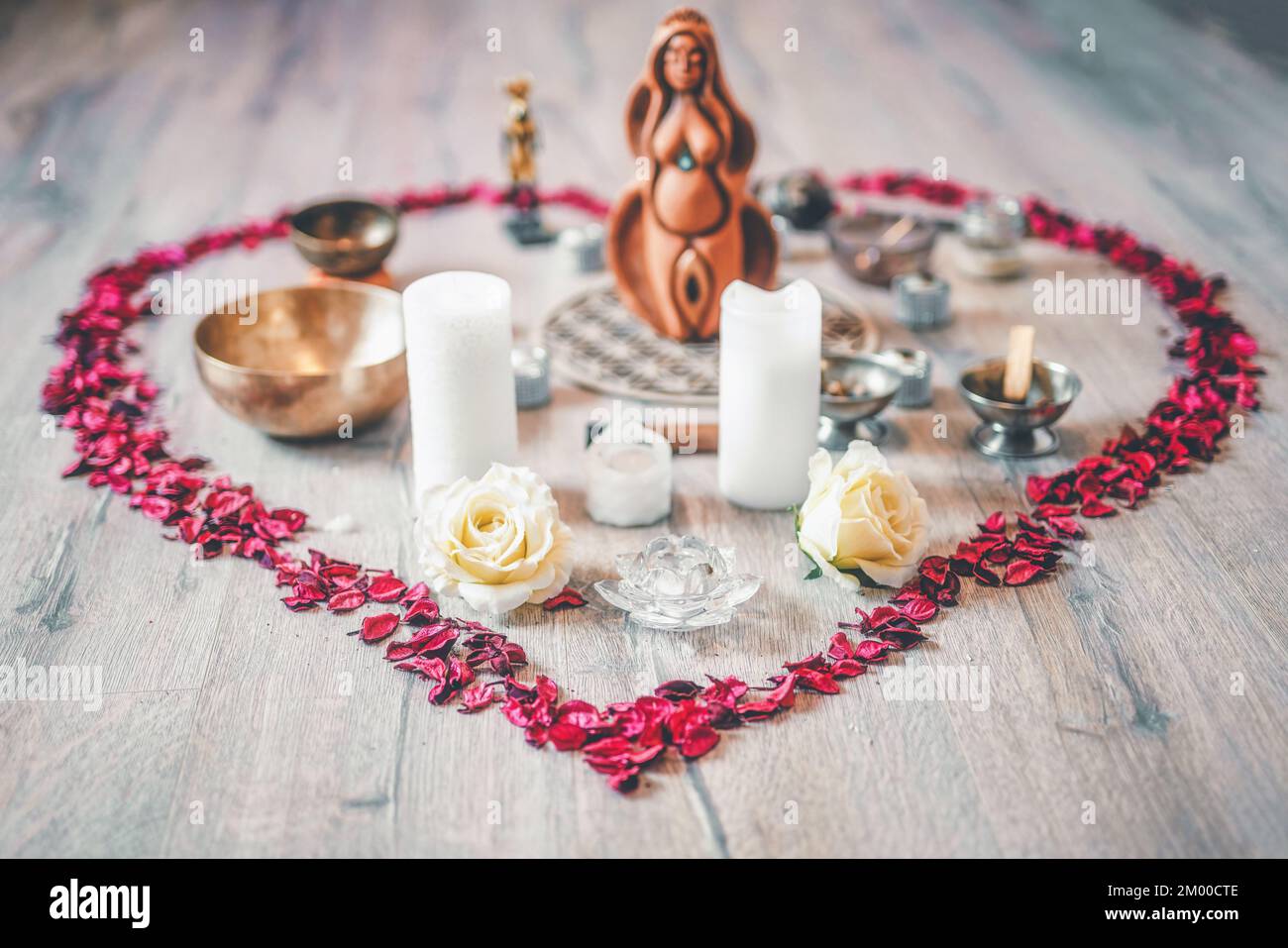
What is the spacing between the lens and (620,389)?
5.95 ft

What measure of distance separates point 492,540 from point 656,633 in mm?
188

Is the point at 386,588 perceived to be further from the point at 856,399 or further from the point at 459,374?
the point at 856,399

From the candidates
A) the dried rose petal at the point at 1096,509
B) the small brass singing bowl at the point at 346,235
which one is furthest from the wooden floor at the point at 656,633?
the small brass singing bowl at the point at 346,235

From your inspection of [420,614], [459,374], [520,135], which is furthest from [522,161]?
[420,614]

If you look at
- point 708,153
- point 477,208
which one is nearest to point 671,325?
point 708,153

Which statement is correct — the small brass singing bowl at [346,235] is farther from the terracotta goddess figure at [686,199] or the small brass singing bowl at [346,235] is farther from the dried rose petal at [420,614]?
the dried rose petal at [420,614]

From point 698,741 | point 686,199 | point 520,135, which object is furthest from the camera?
point 520,135

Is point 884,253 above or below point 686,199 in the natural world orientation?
below

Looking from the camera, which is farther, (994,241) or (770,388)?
(994,241)

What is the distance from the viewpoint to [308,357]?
1.80m

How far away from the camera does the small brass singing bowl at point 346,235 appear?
2.05m

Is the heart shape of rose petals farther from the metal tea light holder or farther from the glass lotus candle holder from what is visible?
the metal tea light holder

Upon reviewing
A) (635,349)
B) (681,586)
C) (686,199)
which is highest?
(686,199)

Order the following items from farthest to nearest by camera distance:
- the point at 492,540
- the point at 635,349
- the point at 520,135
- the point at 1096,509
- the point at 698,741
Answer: the point at 520,135, the point at 635,349, the point at 1096,509, the point at 492,540, the point at 698,741
